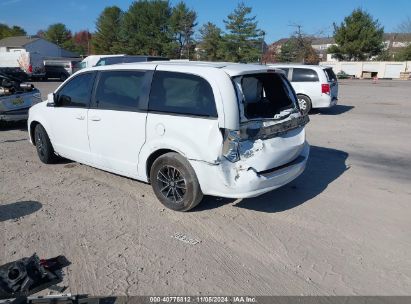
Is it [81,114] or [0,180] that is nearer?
[81,114]

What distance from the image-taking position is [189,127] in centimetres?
440

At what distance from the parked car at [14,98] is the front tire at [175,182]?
6.57 m

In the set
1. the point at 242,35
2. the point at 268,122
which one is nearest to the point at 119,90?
the point at 268,122

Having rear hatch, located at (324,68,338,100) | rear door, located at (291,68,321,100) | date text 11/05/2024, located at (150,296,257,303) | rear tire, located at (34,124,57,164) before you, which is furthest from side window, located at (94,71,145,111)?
rear hatch, located at (324,68,338,100)

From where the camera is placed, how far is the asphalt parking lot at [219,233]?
11.2 feet

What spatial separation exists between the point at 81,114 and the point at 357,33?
6353 centimetres

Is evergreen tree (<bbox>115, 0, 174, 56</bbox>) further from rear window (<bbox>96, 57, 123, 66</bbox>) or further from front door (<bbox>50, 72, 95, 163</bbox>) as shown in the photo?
front door (<bbox>50, 72, 95, 163</bbox>)

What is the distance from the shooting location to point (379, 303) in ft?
10.2

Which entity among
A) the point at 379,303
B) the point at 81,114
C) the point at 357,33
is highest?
the point at 357,33

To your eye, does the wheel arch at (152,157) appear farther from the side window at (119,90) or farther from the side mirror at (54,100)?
the side mirror at (54,100)

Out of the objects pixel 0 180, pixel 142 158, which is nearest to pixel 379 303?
pixel 142 158

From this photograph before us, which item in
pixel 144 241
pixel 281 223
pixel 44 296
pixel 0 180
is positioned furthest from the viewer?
pixel 0 180

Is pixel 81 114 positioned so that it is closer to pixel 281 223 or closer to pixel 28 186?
pixel 28 186

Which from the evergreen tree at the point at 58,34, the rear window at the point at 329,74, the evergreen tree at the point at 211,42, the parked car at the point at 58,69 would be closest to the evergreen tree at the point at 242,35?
the evergreen tree at the point at 211,42
